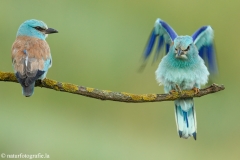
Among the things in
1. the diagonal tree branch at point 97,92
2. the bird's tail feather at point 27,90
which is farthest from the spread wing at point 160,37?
the bird's tail feather at point 27,90

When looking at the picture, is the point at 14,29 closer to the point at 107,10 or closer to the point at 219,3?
the point at 107,10

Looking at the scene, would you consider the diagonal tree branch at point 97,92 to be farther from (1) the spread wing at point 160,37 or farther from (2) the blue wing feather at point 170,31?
(1) the spread wing at point 160,37

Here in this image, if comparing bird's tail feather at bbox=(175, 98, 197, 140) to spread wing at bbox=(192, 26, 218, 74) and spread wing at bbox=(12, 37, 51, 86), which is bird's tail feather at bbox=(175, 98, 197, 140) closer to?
spread wing at bbox=(192, 26, 218, 74)

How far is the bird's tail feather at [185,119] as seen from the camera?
15.2 ft

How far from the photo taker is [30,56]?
3910 mm

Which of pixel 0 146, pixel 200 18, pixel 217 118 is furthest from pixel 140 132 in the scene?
pixel 200 18

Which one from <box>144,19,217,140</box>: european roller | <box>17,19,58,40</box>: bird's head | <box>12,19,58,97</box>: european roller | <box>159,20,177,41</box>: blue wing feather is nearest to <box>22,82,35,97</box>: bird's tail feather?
<box>12,19,58,97</box>: european roller

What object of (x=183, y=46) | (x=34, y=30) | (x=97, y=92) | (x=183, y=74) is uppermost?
(x=34, y=30)

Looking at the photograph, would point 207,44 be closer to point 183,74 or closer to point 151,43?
point 151,43

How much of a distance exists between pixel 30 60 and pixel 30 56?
0.06 meters

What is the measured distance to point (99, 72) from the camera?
9.44 m

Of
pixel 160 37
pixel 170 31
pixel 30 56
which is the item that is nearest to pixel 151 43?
pixel 160 37

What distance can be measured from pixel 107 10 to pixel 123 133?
316cm

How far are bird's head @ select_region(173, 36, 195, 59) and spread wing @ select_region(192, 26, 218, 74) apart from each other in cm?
49
